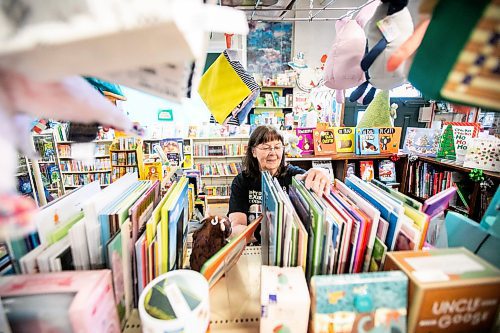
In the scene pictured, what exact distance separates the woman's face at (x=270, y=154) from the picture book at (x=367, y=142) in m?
1.46

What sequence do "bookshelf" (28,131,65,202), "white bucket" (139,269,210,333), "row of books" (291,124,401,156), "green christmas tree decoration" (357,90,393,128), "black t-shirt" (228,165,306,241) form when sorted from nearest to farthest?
"white bucket" (139,269,210,333) < "black t-shirt" (228,165,306,241) < "green christmas tree decoration" (357,90,393,128) < "row of books" (291,124,401,156) < "bookshelf" (28,131,65,202)

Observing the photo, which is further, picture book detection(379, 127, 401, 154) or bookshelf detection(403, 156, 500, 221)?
picture book detection(379, 127, 401, 154)

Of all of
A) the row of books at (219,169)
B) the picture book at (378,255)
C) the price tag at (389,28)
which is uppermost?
the price tag at (389,28)

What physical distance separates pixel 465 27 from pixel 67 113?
57 cm

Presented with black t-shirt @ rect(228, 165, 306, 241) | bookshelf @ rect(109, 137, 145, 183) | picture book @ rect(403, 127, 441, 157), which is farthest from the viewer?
bookshelf @ rect(109, 137, 145, 183)

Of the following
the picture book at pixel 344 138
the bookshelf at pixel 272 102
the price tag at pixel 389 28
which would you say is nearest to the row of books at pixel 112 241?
the price tag at pixel 389 28

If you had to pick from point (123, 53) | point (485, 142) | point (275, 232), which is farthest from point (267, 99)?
point (123, 53)

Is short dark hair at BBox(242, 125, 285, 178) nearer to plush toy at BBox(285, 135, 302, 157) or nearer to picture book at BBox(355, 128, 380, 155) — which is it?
plush toy at BBox(285, 135, 302, 157)

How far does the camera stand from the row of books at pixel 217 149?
4.36 m

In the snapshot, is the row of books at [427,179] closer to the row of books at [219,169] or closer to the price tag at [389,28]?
the price tag at [389,28]

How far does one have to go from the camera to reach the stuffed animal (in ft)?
2.45

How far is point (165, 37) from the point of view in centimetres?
25

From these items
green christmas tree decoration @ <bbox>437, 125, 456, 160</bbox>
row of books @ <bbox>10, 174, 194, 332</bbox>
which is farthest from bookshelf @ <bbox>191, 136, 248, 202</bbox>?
row of books @ <bbox>10, 174, 194, 332</bbox>

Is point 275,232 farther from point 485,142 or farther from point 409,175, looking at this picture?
point 409,175
